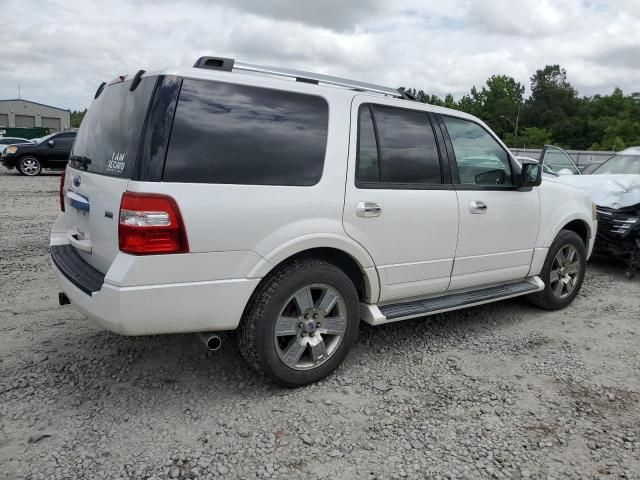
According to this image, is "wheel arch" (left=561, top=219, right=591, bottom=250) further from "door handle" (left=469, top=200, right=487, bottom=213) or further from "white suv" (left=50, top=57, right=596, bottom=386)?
"door handle" (left=469, top=200, right=487, bottom=213)

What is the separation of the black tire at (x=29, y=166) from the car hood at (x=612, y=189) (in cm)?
1679

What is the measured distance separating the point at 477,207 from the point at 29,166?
1771 centimetres

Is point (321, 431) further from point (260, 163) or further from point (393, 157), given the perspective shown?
point (393, 157)

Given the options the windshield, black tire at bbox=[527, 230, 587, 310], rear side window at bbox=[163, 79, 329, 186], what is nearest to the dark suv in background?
the windshield

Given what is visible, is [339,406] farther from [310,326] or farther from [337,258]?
[337,258]

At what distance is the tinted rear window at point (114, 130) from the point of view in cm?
291

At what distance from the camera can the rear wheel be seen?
17.6 m

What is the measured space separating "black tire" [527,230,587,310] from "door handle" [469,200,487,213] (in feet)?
3.77

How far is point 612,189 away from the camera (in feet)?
23.0

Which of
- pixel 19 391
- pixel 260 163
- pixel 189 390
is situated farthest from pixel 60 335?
pixel 260 163

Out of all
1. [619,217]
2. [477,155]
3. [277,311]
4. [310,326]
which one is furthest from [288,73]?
[619,217]

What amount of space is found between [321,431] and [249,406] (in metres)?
0.50

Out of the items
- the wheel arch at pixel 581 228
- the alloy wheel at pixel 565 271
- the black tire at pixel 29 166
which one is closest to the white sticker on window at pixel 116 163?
the alloy wheel at pixel 565 271

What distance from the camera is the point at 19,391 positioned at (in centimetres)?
325
